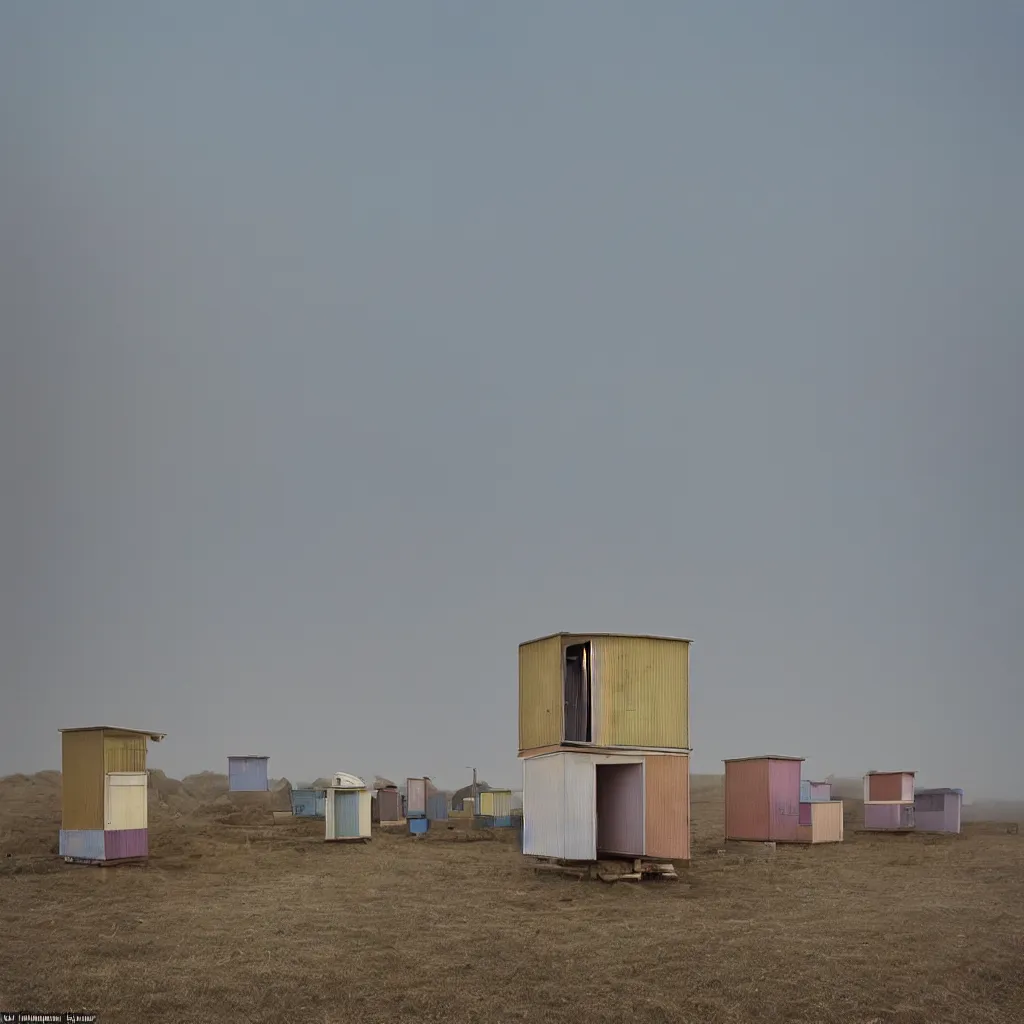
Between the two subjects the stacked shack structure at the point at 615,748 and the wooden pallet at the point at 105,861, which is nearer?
the stacked shack structure at the point at 615,748

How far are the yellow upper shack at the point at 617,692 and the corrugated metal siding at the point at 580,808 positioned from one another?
52 centimetres

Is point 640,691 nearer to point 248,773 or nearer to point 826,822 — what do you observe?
point 826,822

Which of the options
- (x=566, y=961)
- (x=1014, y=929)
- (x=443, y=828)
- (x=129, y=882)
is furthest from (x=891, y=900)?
(x=443, y=828)

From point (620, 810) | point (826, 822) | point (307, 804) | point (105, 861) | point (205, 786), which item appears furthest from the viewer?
point (205, 786)

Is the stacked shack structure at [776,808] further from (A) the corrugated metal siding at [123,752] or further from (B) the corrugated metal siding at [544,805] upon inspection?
(A) the corrugated metal siding at [123,752]

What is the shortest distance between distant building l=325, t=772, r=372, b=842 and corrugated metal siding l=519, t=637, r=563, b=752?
509 inches

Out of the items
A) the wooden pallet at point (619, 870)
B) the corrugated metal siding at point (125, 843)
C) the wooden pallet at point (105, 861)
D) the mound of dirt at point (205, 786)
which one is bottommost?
the mound of dirt at point (205, 786)

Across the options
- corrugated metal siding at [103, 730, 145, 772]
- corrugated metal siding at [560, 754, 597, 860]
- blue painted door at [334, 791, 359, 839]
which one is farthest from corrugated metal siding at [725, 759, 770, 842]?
corrugated metal siding at [103, 730, 145, 772]

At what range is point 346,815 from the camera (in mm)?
43406

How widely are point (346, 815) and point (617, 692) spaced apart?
17.7 m

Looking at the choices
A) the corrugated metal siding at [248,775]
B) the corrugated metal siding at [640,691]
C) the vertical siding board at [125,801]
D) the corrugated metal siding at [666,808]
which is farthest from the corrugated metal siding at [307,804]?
the corrugated metal siding at [640,691]

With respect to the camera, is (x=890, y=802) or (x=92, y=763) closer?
(x=92, y=763)

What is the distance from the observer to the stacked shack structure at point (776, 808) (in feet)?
141

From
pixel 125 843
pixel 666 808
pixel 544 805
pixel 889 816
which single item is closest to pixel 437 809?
pixel 889 816
